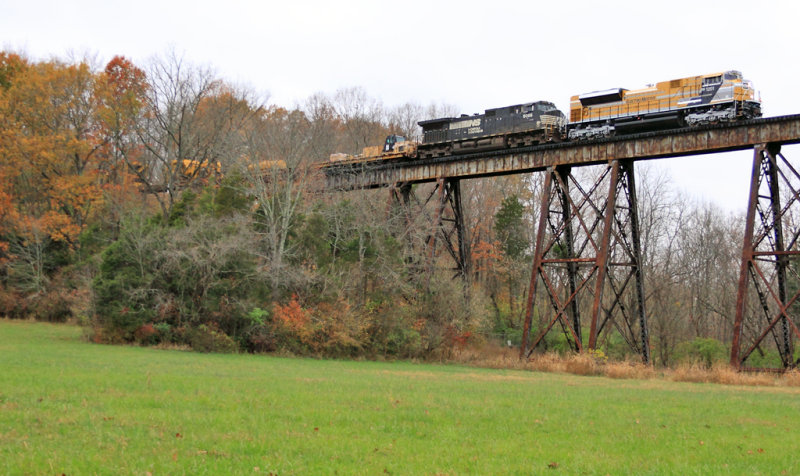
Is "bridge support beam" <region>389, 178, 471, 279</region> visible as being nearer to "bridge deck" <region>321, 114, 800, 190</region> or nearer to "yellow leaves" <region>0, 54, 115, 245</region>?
"bridge deck" <region>321, 114, 800, 190</region>

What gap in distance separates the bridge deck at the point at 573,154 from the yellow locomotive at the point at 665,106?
114 centimetres

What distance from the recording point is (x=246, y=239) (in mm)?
31203

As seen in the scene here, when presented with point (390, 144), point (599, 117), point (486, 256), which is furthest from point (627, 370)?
point (486, 256)

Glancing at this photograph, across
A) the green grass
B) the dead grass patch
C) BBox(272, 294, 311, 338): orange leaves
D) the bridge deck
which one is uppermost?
the bridge deck

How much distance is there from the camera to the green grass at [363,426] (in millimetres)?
8672

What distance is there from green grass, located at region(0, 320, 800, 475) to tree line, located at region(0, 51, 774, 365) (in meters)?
11.5

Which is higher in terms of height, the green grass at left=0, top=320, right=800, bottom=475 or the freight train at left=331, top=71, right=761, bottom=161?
the freight train at left=331, top=71, right=761, bottom=161

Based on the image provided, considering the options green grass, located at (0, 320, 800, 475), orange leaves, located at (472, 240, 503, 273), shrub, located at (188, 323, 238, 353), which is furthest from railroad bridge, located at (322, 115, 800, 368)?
orange leaves, located at (472, 240, 503, 273)

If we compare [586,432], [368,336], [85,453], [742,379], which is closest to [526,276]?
[368,336]

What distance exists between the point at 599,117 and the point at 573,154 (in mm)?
2088

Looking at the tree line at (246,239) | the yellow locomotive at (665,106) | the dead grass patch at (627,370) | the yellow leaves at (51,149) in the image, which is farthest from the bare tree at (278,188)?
the yellow leaves at (51,149)

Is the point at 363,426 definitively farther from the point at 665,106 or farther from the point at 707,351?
the point at 707,351

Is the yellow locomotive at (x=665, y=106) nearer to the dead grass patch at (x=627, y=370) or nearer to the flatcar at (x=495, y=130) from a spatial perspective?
the flatcar at (x=495, y=130)

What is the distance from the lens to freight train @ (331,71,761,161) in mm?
25453
